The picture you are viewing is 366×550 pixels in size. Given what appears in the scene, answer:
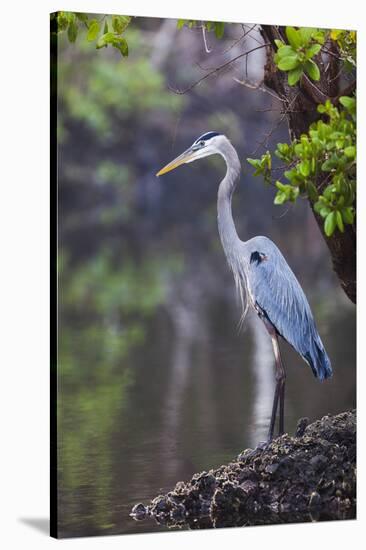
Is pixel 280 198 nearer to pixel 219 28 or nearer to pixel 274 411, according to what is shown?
pixel 219 28

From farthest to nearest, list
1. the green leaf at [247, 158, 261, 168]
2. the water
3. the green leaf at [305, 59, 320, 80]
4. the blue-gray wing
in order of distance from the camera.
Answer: the blue-gray wing
the green leaf at [247, 158, 261, 168]
the green leaf at [305, 59, 320, 80]
the water

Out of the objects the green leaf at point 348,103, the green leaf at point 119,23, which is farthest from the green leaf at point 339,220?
the green leaf at point 119,23

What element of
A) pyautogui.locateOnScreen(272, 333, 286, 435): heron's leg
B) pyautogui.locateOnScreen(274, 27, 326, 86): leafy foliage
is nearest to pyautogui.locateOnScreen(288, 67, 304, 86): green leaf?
pyautogui.locateOnScreen(274, 27, 326, 86): leafy foliage

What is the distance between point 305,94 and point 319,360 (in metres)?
1.14

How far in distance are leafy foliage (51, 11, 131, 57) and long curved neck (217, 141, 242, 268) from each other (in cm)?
64

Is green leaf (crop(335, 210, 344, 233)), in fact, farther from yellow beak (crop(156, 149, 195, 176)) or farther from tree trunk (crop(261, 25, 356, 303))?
yellow beak (crop(156, 149, 195, 176))

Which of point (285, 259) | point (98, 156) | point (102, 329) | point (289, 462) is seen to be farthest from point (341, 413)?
point (98, 156)

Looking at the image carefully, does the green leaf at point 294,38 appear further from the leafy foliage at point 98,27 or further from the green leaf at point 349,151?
the leafy foliage at point 98,27

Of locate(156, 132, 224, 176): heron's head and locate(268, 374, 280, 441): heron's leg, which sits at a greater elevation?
locate(156, 132, 224, 176): heron's head

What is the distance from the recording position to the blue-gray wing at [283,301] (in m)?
5.65

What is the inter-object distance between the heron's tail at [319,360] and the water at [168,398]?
0.10 feet

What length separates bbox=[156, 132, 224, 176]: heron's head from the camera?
5418mm

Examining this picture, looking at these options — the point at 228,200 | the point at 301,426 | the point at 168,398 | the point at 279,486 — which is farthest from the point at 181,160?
the point at 279,486

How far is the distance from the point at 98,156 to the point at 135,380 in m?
0.91
